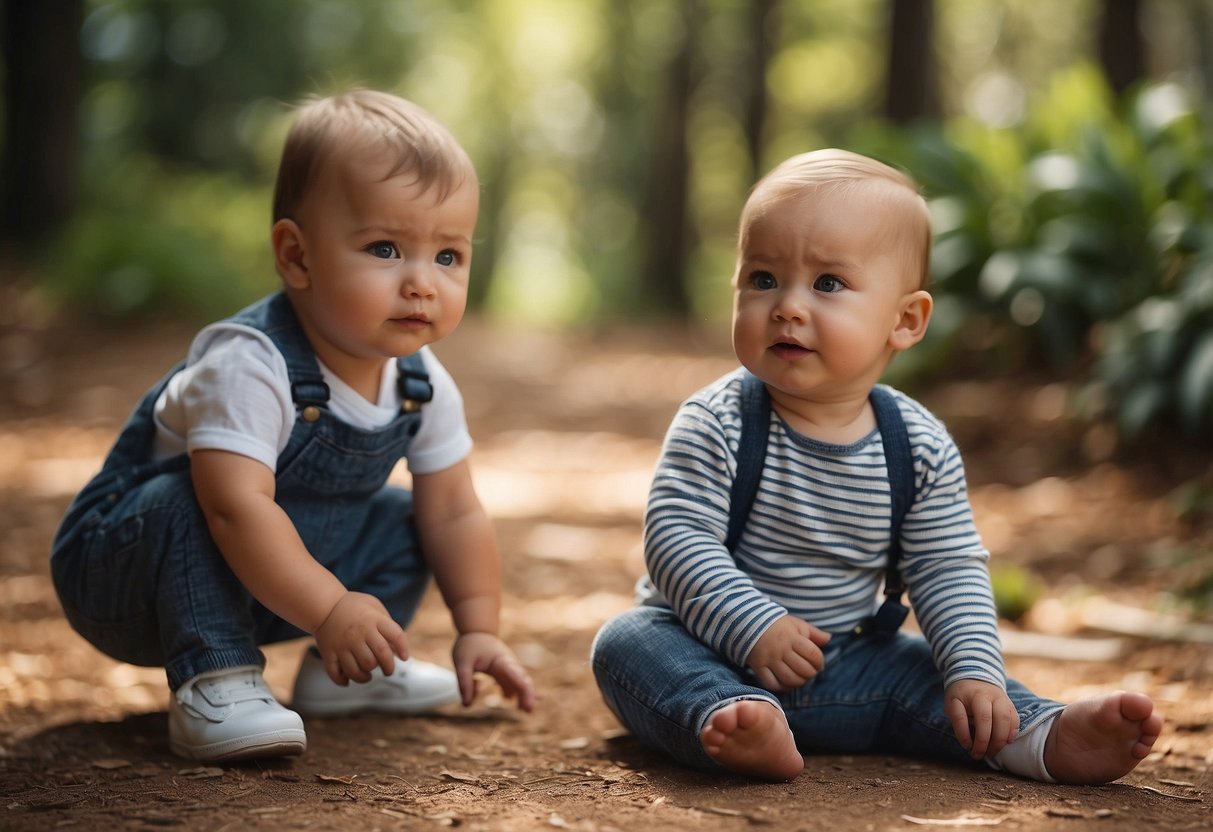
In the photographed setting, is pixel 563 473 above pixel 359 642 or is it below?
above

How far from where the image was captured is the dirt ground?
5.60 ft

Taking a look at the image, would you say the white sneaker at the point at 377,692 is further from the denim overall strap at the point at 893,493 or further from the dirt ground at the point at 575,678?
the denim overall strap at the point at 893,493

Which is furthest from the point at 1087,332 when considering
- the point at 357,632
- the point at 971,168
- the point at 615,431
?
the point at 357,632

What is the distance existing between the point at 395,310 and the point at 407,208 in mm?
179

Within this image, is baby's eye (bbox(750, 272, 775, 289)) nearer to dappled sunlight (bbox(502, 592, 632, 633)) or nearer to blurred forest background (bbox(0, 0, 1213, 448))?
blurred forest background (bbox(0, 0, 1213, 448))

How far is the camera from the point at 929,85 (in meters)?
Result: 9.06

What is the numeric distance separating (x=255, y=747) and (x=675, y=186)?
1416 centimetres

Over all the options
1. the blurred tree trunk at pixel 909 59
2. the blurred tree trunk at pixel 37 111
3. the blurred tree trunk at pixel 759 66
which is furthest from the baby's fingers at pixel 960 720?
the blurred tree trunk at pixel 759 66

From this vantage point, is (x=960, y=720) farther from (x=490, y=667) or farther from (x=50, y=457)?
(x=50, y=457)

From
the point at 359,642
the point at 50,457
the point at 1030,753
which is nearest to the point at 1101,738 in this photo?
the point at 1030,753

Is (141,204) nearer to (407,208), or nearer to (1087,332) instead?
(1087,332)

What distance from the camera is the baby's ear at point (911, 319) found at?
2.08 metres

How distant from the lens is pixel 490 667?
7.28 feet

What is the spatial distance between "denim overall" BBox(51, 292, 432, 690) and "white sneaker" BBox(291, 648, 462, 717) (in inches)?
4.9
